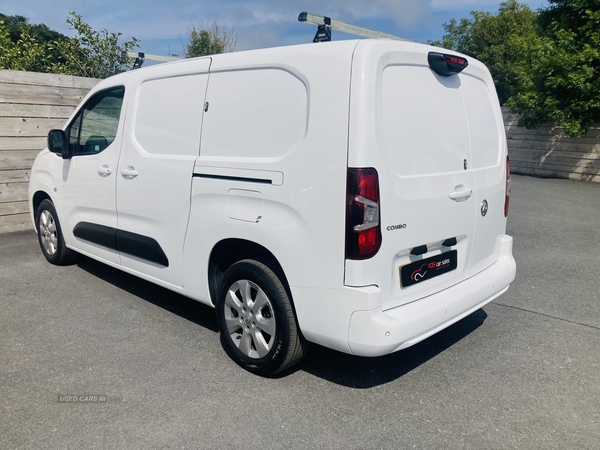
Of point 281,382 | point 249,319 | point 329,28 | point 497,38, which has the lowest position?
point 281,382

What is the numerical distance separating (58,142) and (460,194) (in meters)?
3.80

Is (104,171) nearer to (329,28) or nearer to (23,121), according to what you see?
(329,28)

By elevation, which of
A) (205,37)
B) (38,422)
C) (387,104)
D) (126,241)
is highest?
(205,37)

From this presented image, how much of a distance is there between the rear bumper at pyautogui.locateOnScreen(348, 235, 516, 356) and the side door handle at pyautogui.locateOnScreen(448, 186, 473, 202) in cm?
58

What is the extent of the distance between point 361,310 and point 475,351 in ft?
4.73

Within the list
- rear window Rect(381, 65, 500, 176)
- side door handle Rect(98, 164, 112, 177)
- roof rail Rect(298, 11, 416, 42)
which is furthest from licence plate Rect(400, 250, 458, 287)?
side door handle Rect(98, 164, 112, 177)

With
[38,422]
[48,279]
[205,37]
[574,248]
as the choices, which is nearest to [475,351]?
[38,422]

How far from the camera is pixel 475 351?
364 cm

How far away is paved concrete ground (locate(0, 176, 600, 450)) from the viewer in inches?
106

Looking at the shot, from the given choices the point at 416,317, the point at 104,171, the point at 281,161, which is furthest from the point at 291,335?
the point at 104,171

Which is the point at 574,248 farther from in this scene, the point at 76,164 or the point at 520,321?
the point at 76,164

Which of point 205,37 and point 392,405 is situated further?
point 205,37

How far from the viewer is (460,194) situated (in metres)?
3.14

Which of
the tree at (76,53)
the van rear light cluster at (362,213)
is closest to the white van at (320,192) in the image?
the van rear light cluster at (362,213)
